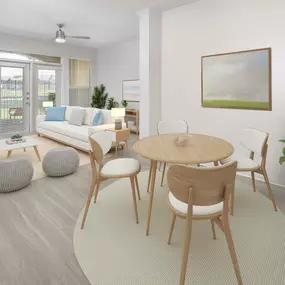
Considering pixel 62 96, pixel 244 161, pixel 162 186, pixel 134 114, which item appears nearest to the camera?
pixel 244 161

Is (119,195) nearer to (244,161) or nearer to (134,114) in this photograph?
(244,161)

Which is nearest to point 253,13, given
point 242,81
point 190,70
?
point 242,81

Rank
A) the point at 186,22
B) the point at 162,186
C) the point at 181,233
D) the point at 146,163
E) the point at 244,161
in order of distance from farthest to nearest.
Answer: the point at 146,163 → the point at 186,22 → the point at 162,186 → the point at 244,161 → the point at 181,233

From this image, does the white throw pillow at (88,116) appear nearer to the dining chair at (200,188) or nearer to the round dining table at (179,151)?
the round dining table at (179,151)

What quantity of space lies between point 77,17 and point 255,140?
416 centimetres

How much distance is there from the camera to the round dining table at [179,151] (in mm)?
1884

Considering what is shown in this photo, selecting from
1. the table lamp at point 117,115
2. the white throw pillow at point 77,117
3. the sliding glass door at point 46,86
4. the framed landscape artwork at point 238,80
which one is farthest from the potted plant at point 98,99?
the framed landscape artwork at point 238,80

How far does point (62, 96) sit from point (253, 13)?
6.17 metres

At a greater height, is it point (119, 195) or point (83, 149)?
point (83, 149)

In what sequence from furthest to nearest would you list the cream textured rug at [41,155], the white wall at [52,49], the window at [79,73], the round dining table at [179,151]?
1. the window at [79,73]
2. the white wall at [52,49]
3. the cream textured rug at [41,155]
4. the round dining table at [179,151]

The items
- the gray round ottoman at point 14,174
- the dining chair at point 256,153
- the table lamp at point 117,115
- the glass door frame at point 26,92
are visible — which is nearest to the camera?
the dining chair at point 256,153

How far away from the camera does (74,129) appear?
518 centimetres

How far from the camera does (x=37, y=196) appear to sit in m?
2.83

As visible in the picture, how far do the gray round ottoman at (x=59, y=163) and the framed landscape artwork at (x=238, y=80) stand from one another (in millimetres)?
2196
